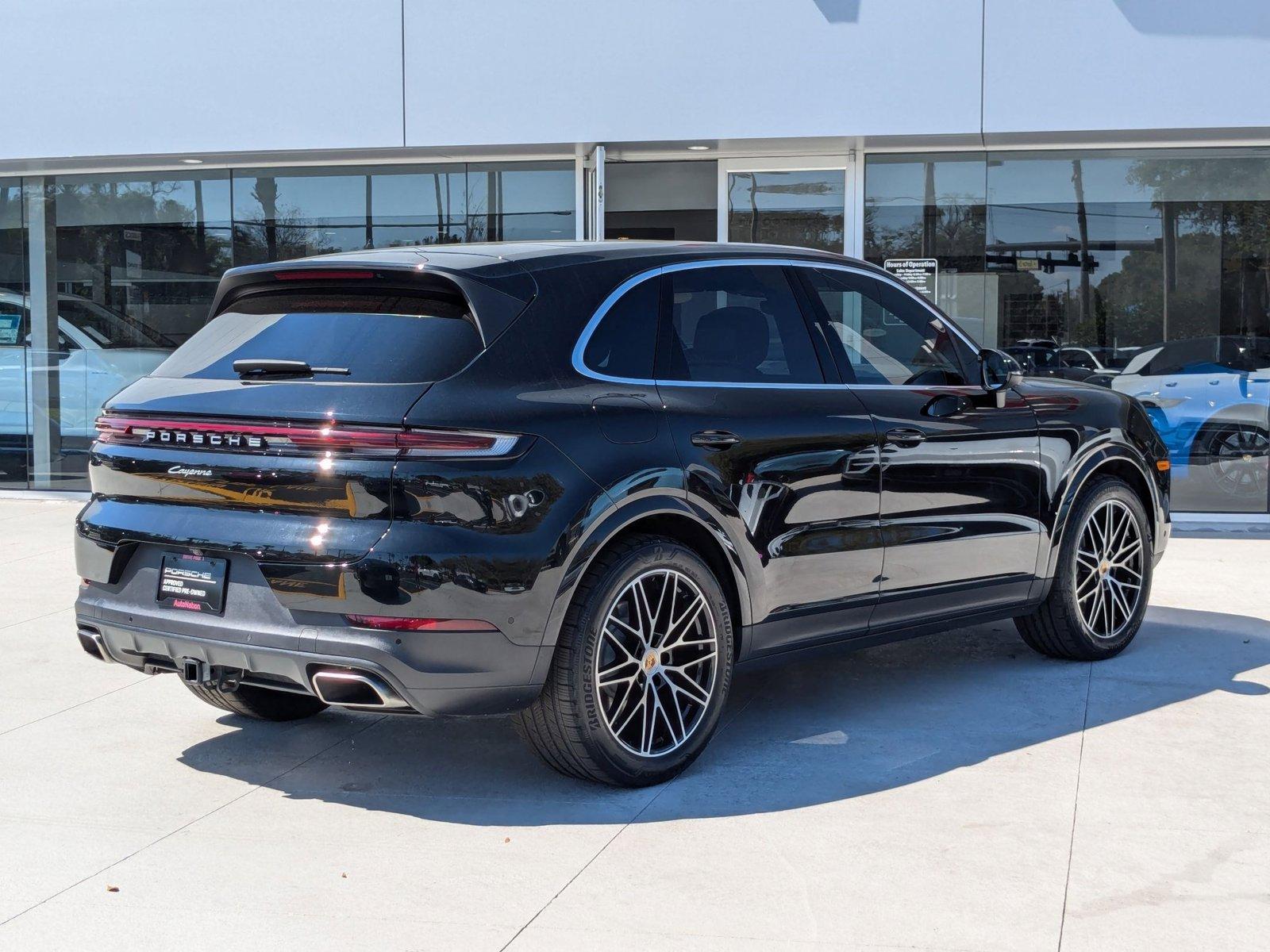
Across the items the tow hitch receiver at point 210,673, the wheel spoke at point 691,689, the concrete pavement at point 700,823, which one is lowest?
the concrete pavement at point 700,823

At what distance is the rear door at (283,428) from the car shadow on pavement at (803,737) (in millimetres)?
991

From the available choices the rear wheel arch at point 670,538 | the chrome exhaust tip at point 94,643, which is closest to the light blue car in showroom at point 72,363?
the chrome exhaust tip at point 94,643

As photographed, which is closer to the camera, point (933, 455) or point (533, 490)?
point (533, 490)

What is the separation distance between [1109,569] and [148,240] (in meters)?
9.52

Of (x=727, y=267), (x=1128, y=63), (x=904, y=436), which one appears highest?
(x=1128, y=63)

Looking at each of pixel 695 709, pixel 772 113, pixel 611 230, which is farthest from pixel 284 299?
pixel 611 230

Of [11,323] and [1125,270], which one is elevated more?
[1125,270]

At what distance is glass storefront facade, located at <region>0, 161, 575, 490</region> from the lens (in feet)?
40.1

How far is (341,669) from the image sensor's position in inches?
162

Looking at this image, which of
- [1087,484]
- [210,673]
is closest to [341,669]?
[210,673]

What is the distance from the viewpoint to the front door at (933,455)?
18.0 feet

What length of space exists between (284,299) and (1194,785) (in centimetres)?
341

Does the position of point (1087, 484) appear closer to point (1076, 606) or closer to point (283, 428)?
point (1076, 606)

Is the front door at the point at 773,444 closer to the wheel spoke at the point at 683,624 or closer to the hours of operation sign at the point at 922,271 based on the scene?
the wheel spoke at the point at 683,624
